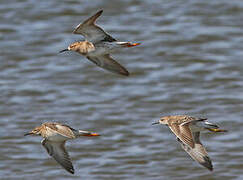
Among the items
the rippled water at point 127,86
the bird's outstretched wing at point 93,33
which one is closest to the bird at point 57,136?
the bird's outstretched wing at point 93,33

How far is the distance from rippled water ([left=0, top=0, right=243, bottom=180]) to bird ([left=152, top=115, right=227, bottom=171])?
435 centimetres

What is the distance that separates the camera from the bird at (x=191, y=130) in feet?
32.0

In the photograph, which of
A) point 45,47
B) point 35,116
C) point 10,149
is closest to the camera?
point 10,149

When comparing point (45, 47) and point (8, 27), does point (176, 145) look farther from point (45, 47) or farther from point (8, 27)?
point (8, 27)

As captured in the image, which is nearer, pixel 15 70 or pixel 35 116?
pixel 35 116

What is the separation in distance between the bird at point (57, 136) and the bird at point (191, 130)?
1.09 meters

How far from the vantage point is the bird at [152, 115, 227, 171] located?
9.76 metres

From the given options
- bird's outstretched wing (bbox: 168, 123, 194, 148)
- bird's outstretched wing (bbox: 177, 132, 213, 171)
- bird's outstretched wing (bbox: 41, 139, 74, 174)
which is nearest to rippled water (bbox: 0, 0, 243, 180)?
bird's outstretched wing (bbox: 177, 132, 213, 171)

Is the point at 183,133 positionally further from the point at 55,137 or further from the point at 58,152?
the point at 58,152

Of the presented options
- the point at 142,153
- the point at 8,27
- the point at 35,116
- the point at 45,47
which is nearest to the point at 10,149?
the point at 35,116

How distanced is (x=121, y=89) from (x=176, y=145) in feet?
10.8

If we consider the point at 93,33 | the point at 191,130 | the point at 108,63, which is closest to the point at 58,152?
the point at 108,63

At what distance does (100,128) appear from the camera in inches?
678

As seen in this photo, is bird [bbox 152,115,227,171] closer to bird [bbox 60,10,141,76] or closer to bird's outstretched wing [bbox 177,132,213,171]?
bird's outstretched wing [bbox 177,132,213,171]
